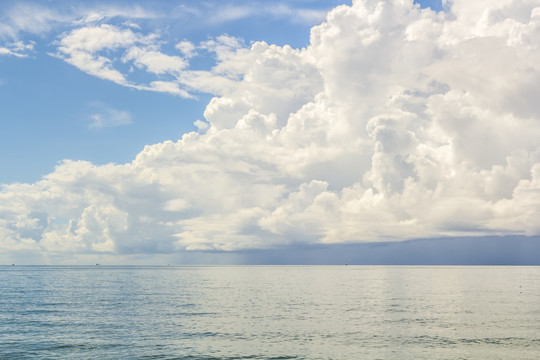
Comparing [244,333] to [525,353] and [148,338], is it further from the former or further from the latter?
[525,353]

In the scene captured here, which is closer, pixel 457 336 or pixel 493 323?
pixel 457 336

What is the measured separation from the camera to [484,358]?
159 ft

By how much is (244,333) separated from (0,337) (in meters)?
31.8

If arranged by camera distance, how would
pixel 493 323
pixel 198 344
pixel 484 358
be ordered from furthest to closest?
1. pixel 493 323
2. pixel 198 344
3. pixel 484 358

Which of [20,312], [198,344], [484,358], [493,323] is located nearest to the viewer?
[484,358]

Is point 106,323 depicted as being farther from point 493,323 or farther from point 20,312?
point 493,323

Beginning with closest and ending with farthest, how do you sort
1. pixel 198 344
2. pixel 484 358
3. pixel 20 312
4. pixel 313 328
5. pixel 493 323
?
pixel 484 358
pixel 198 344
pixel 313 328
pixel 493 323
pixel 20 312

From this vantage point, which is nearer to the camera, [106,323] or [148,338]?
[148,338]

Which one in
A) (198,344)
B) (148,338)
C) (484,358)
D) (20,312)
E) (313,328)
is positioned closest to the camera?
(484,358)

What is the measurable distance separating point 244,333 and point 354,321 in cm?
2056

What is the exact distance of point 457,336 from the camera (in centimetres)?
6047

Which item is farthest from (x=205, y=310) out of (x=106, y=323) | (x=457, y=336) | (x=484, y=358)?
(x=484, y=358)

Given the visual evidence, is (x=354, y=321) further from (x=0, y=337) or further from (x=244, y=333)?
(x=0, y=337)

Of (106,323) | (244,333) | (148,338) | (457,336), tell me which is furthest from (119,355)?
(457,336)
